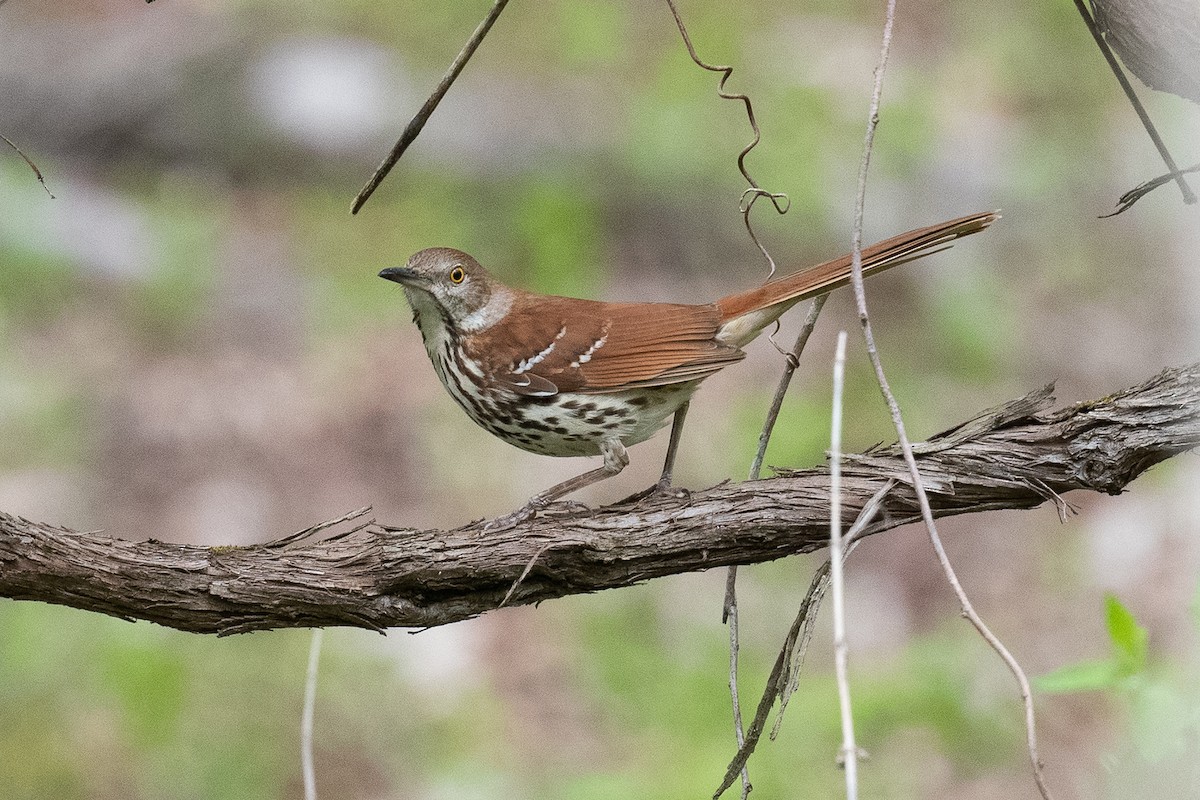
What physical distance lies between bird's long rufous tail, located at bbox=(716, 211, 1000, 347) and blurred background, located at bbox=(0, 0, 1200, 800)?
164 centimetres

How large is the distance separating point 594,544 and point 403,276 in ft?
4.65

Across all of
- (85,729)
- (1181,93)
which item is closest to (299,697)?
(85,729)

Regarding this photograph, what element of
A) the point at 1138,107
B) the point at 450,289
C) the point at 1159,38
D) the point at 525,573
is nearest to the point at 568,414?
the point at 450,289

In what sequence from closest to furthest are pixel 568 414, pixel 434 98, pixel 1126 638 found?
pixel 434 98, pixel 1126 638, pixel 568 414

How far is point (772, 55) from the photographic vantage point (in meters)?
8.72

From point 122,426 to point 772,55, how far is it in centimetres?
479

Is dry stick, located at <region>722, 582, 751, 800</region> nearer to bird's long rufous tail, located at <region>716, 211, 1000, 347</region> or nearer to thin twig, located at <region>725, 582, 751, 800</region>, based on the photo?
thin twig, located at <region>725, 582, 751, 800</region>

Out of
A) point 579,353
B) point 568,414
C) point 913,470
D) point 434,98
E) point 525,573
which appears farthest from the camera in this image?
point 579,353

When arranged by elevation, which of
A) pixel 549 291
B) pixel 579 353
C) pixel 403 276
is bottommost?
pixel 579 353

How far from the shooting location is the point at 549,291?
724 centimetres

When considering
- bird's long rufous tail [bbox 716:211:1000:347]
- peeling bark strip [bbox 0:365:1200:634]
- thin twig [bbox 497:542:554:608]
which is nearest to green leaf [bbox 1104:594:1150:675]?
peeling bark strip [bbox 0:365:1200:634]

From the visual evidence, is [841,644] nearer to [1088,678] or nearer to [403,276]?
[1088,678]

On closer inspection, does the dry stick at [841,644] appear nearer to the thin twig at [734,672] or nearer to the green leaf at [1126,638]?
the thin twig at [734,672]

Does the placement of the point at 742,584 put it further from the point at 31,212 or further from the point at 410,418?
the point at 31,212
